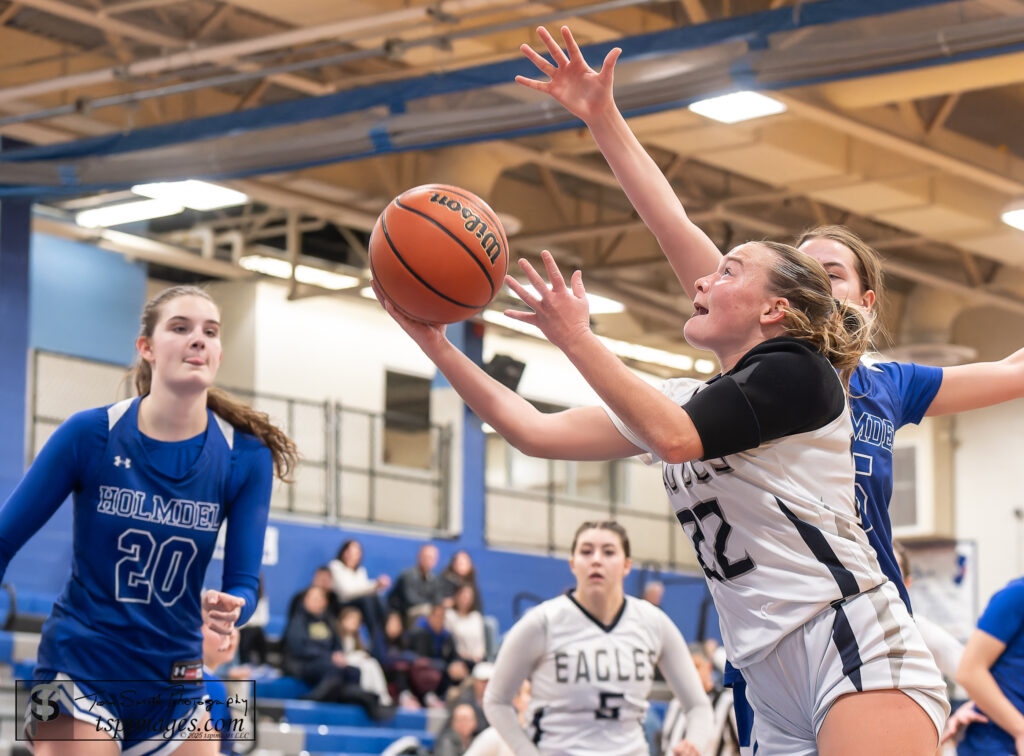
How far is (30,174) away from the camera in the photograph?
11352 millimetres

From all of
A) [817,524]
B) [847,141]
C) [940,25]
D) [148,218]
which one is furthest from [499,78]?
[148,218]

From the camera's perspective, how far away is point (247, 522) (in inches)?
176

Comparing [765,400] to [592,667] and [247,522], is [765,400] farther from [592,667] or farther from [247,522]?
[592,667]

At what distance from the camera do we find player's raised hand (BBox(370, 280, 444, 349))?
10.6 ft

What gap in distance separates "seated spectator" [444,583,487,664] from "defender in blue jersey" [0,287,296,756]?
437 inches

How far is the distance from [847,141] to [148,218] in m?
8.16

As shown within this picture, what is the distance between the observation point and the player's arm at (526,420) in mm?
3062

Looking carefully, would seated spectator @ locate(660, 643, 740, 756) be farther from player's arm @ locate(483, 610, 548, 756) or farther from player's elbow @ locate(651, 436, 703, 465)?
player's elbow @ locate(651, 436, 703, 465)

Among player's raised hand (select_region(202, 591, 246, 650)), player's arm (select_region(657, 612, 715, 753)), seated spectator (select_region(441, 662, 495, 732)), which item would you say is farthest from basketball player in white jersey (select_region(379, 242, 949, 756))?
seated spectator (select_region(441, 662, 495, 732))

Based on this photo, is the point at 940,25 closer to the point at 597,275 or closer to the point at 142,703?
the point at 142,703

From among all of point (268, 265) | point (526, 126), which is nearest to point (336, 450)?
point (268, 265)

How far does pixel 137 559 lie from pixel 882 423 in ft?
7.34

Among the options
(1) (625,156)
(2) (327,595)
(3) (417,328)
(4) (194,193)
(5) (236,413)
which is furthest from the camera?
(4) (194,193)

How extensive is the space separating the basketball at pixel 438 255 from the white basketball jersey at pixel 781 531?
28.0 inches
